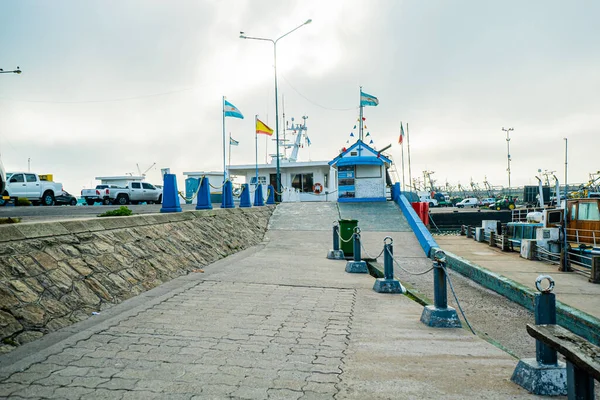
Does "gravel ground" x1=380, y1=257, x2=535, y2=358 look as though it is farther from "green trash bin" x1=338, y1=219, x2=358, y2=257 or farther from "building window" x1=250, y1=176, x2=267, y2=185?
"building window" x1=250, y1=176, x2=267, y2=185

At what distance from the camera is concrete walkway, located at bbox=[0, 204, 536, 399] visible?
3.38 meters

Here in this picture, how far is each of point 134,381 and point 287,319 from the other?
2.36m

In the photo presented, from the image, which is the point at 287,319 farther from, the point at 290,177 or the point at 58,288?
the point at 290,177

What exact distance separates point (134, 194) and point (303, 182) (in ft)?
40.6

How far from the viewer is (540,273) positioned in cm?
1468

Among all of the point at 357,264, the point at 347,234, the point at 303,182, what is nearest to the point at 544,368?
the point at 357,264

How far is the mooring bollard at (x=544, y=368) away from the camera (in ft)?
11.2

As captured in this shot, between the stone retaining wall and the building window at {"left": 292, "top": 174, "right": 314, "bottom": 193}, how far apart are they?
23.1 m

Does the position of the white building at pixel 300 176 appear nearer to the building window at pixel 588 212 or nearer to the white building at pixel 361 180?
the white building at pixel 361 180

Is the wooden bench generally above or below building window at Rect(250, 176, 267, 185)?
below

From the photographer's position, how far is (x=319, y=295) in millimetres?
7039

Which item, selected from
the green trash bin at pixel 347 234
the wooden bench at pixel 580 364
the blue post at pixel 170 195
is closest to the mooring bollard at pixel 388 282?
the green trash bin at pixel 347 234

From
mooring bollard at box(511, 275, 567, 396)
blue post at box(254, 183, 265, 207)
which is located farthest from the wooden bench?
blue post at box(254, 183, 265, 207)

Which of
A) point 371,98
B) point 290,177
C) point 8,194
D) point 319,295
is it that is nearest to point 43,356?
point 319,295
